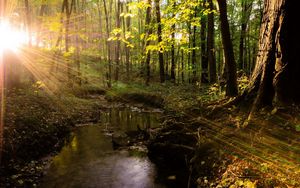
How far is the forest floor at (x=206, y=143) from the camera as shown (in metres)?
5.42

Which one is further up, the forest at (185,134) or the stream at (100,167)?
the forest at (185,134)

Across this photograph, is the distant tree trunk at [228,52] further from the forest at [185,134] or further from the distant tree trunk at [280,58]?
the distant tree trunk at [280,58]

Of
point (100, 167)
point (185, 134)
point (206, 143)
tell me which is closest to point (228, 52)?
point (185, 134)

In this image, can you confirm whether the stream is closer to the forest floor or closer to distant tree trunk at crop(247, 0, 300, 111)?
the forest floor

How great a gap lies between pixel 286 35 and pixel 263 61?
0.90 m

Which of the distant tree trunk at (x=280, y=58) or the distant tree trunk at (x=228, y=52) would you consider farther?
the distant tree trunk at (x=228, y=52)

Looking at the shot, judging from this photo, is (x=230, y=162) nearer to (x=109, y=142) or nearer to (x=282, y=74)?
(x=282, y=74)

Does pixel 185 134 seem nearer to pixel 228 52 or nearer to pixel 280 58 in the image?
pixel 228 52

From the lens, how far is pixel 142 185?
770cm

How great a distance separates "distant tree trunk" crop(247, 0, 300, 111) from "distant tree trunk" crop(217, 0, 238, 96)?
1.92 metres

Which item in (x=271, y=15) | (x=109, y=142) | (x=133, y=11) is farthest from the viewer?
(x=109, y=142)

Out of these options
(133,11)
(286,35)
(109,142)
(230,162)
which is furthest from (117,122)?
(286,35)

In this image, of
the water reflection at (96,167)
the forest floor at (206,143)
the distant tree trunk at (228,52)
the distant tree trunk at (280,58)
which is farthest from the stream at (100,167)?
the distant tree trunk at (280,58)

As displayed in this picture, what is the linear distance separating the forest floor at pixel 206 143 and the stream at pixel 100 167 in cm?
54
